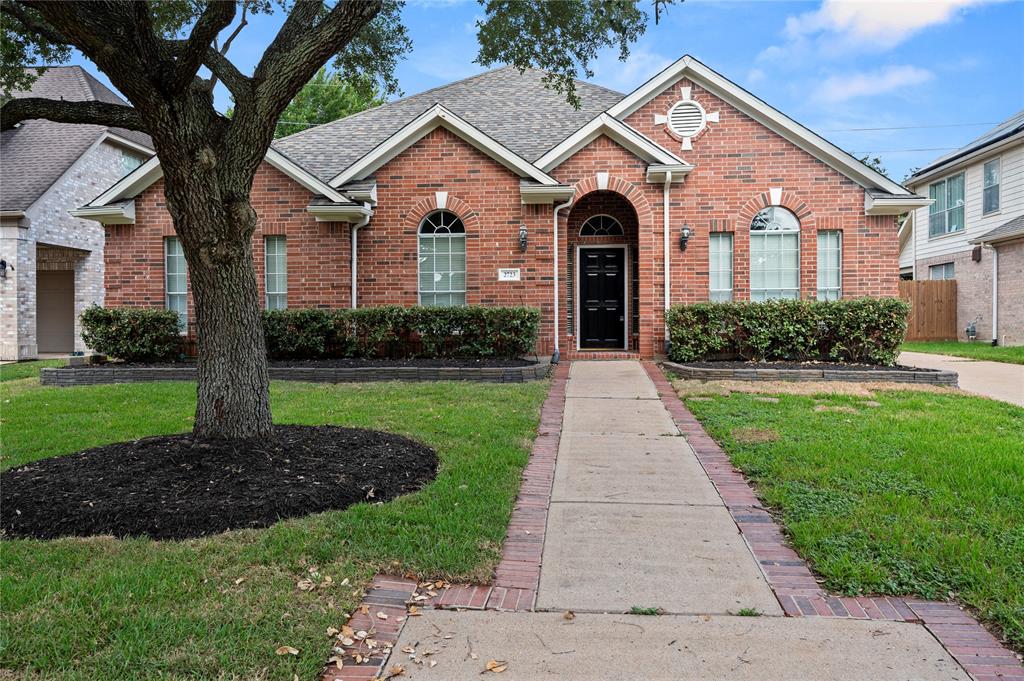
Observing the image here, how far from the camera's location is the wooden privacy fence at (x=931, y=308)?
2116 centimetres

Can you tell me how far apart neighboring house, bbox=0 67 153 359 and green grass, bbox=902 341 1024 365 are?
24.0 m

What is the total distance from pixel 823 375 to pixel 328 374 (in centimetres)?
816

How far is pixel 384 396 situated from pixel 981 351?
51.3 feet

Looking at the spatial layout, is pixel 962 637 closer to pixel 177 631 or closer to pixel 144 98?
pixel 177 631

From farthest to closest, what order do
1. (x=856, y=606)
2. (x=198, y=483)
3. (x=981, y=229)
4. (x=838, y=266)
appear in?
(x=981, y=229), (x=838, y=266), (x=198, y=483), (x=856, y=606)

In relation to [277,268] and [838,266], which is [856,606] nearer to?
[838,266]

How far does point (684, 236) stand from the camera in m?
13.1

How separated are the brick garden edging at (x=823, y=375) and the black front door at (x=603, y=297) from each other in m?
3.91

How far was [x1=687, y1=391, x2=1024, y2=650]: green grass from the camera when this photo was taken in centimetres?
340

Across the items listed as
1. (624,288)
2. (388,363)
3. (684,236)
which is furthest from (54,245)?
(684,236)

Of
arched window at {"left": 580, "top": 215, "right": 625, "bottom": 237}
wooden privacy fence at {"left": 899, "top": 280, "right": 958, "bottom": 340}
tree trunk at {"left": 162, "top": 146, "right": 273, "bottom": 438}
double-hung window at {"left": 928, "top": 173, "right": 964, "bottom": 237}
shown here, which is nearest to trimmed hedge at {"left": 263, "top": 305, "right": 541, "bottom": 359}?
arched window at {"left": 580, "top": 215, "right": 625, "bottom": 237}

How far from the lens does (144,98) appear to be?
464 centimetres

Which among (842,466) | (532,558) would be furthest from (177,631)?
(842,466)

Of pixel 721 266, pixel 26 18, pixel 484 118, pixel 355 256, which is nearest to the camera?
pixel 26 18
